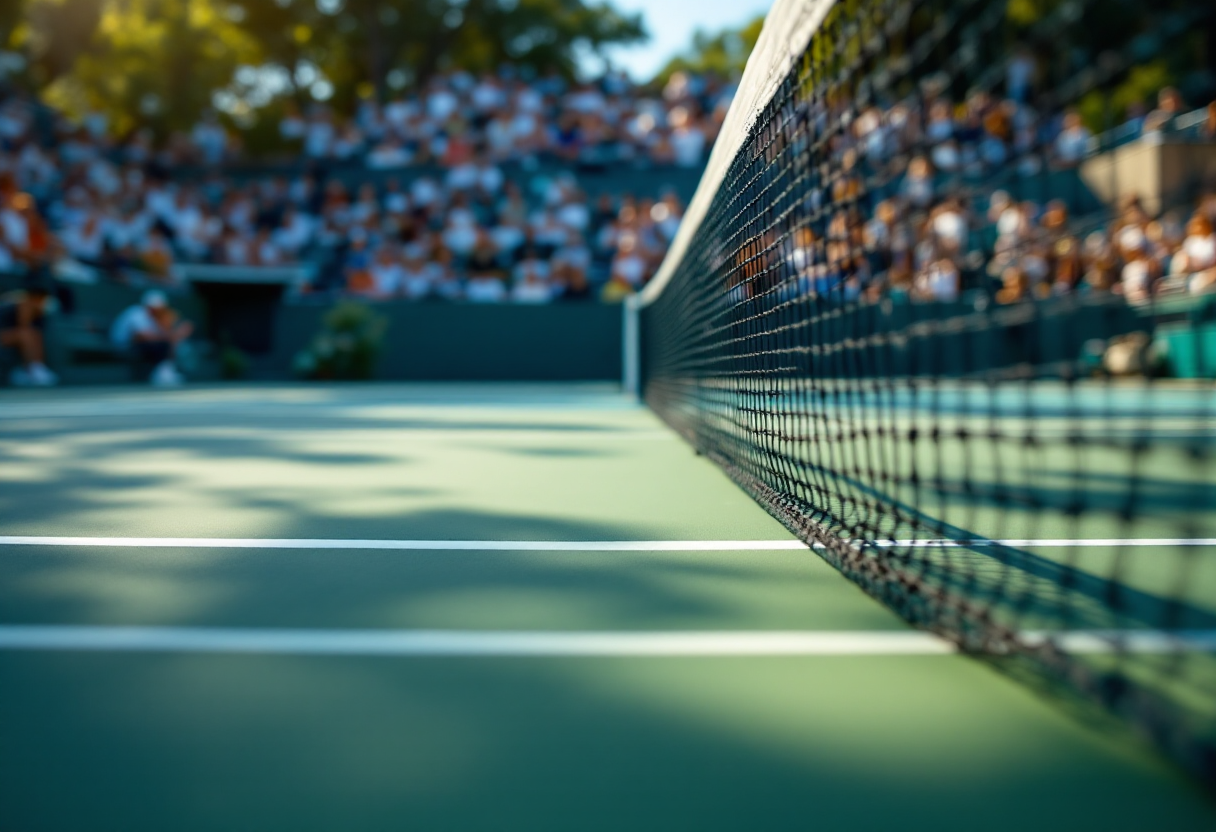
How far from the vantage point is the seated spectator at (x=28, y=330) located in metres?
10.2

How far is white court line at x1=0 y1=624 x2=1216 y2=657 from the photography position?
4.43 feet

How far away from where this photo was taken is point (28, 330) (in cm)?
1055

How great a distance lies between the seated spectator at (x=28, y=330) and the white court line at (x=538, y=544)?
942 cm

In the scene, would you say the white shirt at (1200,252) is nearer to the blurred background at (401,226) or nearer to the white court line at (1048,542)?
the blurred background at (401,226)

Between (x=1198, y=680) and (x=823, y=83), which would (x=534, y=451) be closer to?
Answer: (x=823, y=83)

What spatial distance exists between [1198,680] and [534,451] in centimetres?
329

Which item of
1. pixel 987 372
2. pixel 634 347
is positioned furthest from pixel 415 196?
pixel 987 372

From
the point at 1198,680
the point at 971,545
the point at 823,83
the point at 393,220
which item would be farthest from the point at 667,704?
the point at 393,220

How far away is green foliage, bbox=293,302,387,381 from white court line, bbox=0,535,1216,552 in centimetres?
1133

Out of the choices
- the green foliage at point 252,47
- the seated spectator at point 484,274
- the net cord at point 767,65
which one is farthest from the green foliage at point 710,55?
the net cord at point 767,65

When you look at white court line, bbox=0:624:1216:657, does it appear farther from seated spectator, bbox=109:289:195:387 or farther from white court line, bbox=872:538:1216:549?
seated spectator, bbox=109:289:195:387

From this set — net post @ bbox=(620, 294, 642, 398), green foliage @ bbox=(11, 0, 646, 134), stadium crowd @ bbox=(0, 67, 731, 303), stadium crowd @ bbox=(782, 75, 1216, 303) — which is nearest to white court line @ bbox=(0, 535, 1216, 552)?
stadium crowd @ bbox=(782, 75, 1216, 303)

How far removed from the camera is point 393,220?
15.4 metres

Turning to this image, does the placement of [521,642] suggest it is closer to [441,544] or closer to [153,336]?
[441,544]
